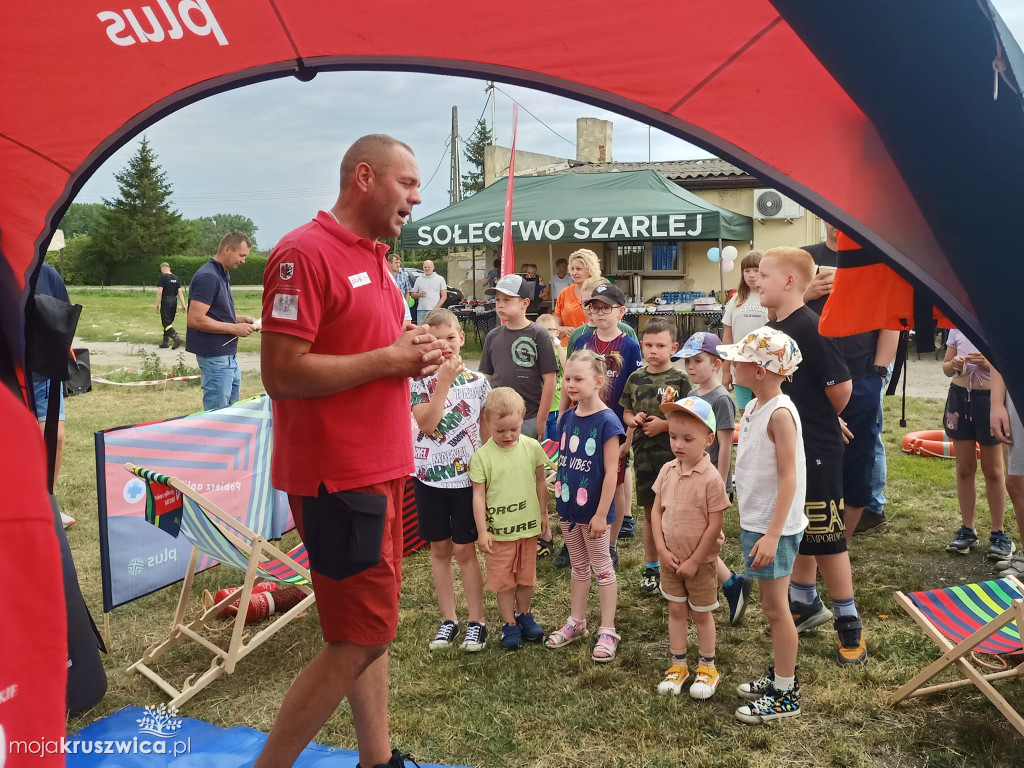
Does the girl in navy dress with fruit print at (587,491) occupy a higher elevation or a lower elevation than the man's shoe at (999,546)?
higher

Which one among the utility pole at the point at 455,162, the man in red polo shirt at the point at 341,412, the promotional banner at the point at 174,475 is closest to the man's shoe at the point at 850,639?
the man in red polo shirt at the point at 341,412

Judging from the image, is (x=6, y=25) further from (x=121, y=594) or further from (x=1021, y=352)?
(x=1021, y=352)

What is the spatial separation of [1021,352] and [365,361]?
1.77m

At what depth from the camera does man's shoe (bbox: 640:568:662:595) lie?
473 centimetres

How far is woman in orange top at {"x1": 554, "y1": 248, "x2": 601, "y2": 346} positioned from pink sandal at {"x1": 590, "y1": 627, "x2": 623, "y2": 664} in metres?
3.09

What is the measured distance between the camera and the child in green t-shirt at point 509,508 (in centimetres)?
409

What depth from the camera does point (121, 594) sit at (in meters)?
4.19

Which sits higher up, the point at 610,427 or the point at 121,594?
the point at 610,427

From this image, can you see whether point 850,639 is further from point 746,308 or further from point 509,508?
point 746,308

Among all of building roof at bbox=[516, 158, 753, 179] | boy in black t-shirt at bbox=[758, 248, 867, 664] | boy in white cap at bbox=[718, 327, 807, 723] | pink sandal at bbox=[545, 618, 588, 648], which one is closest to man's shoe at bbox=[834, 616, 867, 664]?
boy in black t-shirt at bbox=[758, 248, 867, 664]

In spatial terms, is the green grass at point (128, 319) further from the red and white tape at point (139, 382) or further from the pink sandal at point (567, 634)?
the pink sandal at point (567, 634)

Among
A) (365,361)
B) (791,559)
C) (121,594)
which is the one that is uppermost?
(365,361)

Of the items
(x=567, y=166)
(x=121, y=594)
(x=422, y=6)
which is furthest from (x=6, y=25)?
(x=567, y=166)

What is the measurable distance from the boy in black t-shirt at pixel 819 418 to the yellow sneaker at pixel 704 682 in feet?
2.30
